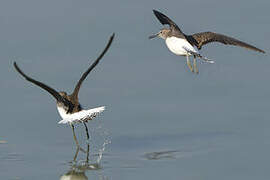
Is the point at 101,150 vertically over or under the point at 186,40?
under

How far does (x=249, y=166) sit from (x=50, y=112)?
12.1 ft

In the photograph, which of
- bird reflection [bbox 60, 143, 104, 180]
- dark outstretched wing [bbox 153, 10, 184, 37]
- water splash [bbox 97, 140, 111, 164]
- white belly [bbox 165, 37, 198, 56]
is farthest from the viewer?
dark outstretched wing [bbox 153, 10, 184, 37]

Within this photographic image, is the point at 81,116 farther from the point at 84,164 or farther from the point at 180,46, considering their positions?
the point at 180,46

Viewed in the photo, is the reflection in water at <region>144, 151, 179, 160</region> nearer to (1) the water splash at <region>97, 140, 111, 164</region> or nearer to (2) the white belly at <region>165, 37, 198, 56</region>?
(1) the water splash at <region>97, 140, 111, 164</region>

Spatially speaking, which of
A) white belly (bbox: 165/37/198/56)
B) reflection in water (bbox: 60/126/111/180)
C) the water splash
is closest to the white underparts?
reflection in water (bbox: 60/126/111/180)

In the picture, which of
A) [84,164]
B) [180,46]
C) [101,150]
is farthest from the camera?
[180,46]

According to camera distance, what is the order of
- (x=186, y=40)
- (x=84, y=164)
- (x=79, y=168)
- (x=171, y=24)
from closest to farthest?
1. (x=79, y=168)
2. (x=84, y=164)
3. (x=186, y=40)
4. (x=171, y=24)

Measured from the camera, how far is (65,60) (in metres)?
12.4

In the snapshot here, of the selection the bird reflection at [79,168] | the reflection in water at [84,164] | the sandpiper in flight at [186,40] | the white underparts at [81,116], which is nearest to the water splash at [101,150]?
the reflection in water at [84,164]

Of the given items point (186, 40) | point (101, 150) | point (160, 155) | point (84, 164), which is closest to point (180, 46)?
point (186, 40)

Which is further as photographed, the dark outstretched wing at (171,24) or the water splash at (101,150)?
the dark outstretched wing at (171,24)

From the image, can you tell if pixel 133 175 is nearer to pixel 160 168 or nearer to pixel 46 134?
pixel 160 168

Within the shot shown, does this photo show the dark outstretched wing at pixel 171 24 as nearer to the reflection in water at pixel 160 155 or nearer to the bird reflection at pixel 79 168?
the reflection in water at pixel 160 155

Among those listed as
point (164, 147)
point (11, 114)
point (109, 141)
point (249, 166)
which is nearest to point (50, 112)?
point (11, 114)
